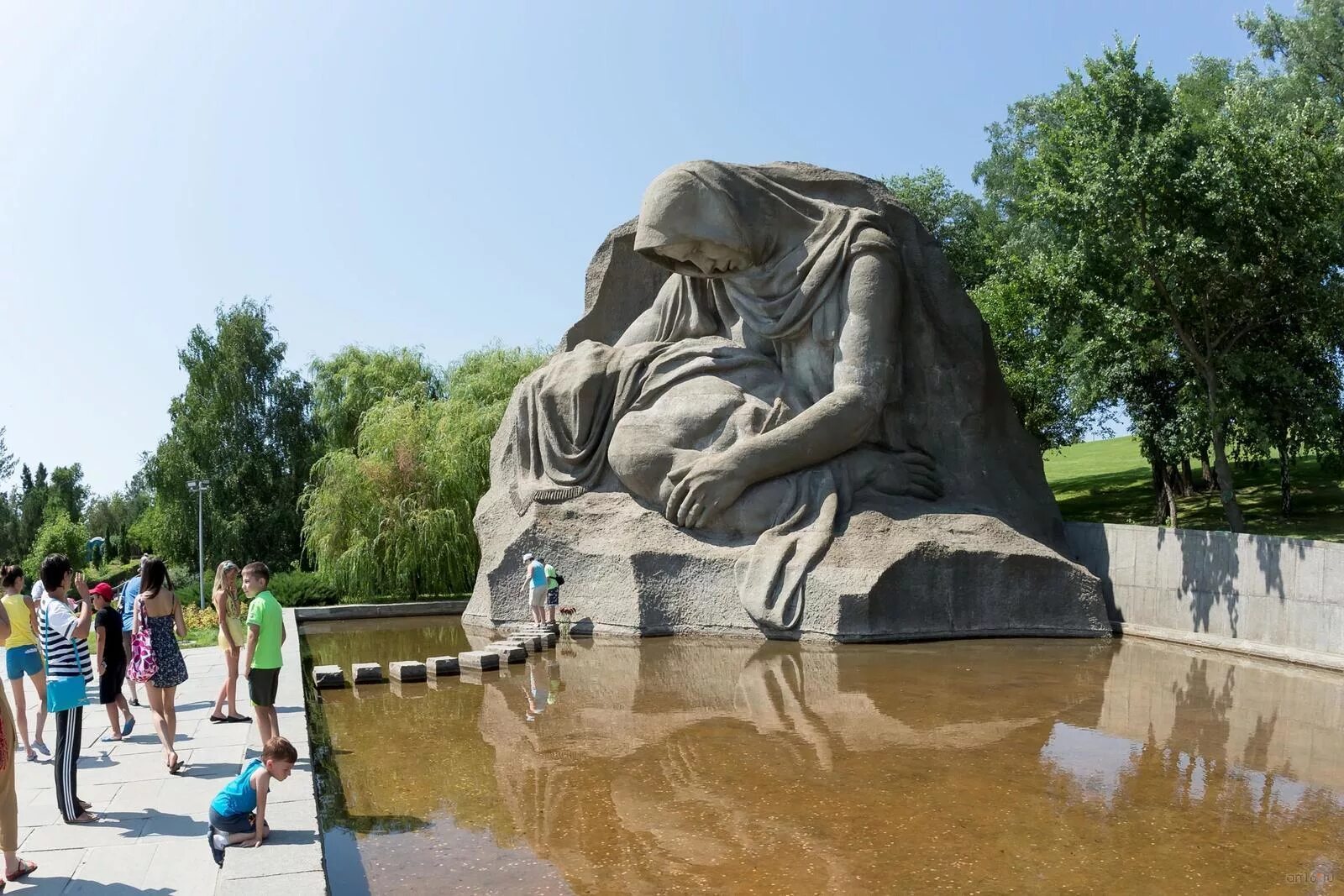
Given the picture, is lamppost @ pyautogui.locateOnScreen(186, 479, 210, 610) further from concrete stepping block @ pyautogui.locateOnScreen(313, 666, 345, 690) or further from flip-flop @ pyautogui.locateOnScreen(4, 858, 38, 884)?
flip-flop @ pyautogui.locateOnScreen(4, 858, 38, 884)

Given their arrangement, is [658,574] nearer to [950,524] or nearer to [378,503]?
[950,524]

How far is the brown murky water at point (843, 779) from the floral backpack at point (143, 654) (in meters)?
1.18

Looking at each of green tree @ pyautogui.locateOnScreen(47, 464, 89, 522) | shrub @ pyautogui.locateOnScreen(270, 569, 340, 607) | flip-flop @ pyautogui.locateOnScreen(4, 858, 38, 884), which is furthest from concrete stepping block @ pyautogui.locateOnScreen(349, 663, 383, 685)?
green tree @ pyautogui.locateOnScreen(47, 464, 89, 522)

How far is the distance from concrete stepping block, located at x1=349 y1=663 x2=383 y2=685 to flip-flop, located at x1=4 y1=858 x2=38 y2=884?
4.98 meters

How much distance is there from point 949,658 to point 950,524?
2155mm

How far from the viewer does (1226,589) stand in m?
11.3

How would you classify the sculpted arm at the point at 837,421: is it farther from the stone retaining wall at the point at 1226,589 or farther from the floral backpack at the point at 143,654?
the floral backpack at the point at 143,654

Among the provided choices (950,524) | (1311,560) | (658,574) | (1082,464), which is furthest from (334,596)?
(1082,464)

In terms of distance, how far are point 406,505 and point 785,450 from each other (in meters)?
8.98

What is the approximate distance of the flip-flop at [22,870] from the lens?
4605 mm

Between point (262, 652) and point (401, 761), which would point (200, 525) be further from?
point (262, 652)

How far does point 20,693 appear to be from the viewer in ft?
23.1

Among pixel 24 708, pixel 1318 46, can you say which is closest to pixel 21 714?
pixel 24 708

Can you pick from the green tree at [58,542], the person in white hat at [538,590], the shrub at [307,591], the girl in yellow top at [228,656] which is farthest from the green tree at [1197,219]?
the green tree at [58,542]
